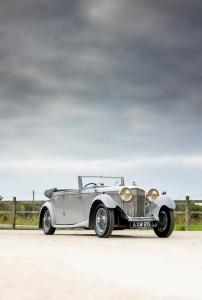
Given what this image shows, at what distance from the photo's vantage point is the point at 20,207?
30.7m

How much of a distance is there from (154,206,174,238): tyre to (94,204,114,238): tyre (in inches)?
67.2

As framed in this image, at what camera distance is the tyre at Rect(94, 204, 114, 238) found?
1577cm

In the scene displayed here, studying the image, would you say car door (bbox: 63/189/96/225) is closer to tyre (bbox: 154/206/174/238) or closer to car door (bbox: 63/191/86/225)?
car door (bbox: 63/191/86/225)

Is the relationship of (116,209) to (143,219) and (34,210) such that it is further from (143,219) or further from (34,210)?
(34,210)

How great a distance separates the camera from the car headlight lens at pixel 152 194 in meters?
17.0

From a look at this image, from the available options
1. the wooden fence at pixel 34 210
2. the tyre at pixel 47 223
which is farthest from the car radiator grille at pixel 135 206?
the wooden fence at pixel 34 210

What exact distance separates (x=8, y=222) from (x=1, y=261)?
22.1 m

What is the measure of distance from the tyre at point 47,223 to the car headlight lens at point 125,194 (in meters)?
3.06

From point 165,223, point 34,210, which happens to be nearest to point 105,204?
point 165,223

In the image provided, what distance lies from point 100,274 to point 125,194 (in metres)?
8.47

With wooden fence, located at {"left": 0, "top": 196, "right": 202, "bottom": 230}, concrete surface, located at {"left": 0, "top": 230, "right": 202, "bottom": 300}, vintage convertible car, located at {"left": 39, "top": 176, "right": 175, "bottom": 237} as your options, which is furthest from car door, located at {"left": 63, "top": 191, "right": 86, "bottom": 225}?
wooden fence, located at {"left": 0, "top": 196, "right": 202, "bottom": 230}

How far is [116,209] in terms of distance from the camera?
54.9 ft

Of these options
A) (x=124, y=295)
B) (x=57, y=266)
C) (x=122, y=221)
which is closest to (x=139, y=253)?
(x=57, y=266)

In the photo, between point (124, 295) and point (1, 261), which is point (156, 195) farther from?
point (124, 295)
